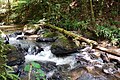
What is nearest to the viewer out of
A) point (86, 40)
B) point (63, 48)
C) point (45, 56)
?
point (63, 48)

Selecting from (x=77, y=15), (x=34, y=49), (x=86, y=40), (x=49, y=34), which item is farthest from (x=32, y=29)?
(x=86, y=40)

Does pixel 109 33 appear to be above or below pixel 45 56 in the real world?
above

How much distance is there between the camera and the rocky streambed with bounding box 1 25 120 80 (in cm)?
582

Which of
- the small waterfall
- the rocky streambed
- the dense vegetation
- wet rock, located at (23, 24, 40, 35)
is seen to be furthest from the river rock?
wet rock, located at (23, 24, 40, 35)

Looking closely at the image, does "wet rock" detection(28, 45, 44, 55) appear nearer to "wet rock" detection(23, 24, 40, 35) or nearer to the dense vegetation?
the dense vegetation

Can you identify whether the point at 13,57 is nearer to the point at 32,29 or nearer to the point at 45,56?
the point at 45,56

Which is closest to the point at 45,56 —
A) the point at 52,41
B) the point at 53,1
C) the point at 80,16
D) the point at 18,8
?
the point at 52,41

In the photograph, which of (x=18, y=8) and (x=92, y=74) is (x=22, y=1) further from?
(x=92, y=74)

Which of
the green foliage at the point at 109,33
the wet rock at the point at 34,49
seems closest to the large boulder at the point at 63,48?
the wet rock at the point at 34,49

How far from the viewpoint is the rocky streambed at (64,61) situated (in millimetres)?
5824

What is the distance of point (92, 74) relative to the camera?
A: 5910 millimetres

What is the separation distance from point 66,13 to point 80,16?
33.9 inches

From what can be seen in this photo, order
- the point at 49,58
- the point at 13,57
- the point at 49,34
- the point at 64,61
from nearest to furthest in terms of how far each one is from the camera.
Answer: the point at 13,57
the point at 64,61
the point at 49,58
the point at 49,34

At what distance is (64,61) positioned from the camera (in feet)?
23.7
